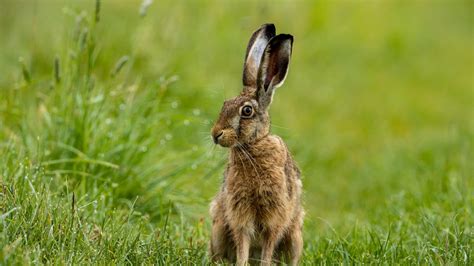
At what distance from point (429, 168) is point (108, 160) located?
323cm

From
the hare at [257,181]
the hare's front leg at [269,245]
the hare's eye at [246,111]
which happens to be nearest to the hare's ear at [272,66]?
the hare at [257,181]

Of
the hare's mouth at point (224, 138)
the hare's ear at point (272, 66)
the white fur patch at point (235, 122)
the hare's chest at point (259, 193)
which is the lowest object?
the hare's chest at point (259, 193)

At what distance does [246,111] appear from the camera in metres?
5.22

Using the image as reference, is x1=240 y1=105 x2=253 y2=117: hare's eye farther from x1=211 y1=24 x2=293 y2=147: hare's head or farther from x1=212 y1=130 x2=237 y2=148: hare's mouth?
x1=212 y1=130 x2=237 y2=148: hare's mouth

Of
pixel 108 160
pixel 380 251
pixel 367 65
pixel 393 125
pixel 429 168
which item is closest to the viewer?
pixel 380 251

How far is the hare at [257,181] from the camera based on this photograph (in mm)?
5230

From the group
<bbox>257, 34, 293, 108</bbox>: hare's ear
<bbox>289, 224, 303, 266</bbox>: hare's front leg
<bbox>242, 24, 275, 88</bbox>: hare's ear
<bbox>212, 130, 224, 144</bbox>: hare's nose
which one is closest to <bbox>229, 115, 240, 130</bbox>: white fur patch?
<bbox>212, 130, 224, 144</bbox>: hare's nose

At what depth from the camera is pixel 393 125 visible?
38.2 feet

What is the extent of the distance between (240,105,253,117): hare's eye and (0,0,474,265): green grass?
33.0 inches

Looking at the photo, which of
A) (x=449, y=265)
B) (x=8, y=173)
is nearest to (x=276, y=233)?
(x=449, y=265)

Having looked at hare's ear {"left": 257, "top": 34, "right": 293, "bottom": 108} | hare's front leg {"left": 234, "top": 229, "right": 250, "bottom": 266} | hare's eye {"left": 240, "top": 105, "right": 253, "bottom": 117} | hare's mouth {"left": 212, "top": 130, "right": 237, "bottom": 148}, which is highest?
hare's ear {"left": 257, "top": 34, "right": 293, "bottom": 108}

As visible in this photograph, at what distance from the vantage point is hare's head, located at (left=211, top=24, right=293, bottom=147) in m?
5.15

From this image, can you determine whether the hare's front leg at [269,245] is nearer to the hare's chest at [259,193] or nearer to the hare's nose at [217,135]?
the hare's chest at [259,193]

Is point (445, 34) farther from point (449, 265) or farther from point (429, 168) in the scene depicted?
point (449, 265)
